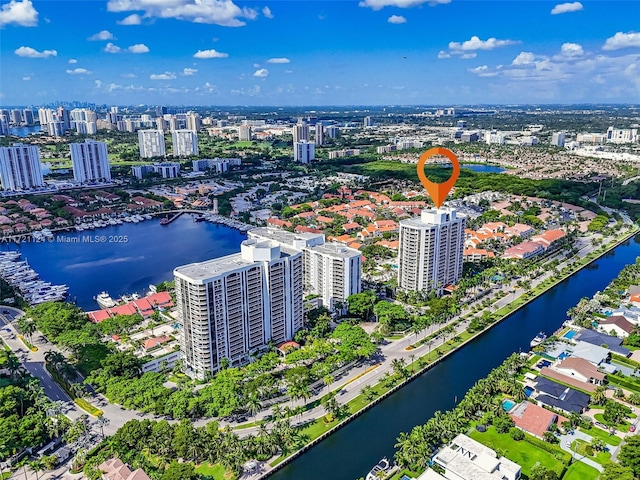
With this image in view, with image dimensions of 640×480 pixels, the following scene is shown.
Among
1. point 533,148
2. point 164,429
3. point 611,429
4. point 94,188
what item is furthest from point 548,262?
point 533,148

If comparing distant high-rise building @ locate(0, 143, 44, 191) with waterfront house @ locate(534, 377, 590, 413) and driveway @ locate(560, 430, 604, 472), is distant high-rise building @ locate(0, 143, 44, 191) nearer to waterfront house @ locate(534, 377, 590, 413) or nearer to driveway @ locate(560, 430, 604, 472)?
waterfront house @ locate(534, 377, 590, 413)

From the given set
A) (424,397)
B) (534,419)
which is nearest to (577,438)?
(534,419)

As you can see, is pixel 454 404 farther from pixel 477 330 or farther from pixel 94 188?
pixel 94 188

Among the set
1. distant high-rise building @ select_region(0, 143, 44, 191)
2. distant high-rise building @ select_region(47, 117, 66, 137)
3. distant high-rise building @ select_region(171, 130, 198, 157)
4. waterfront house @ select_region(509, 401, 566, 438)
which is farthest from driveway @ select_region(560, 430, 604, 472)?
distant high-rise building @ select_region(47, 117, 66, 137)

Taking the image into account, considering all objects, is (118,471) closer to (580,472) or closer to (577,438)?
(580,472)

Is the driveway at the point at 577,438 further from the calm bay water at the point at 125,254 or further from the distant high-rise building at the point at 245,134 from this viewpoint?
the distant high-rise building at the point at 245,134
